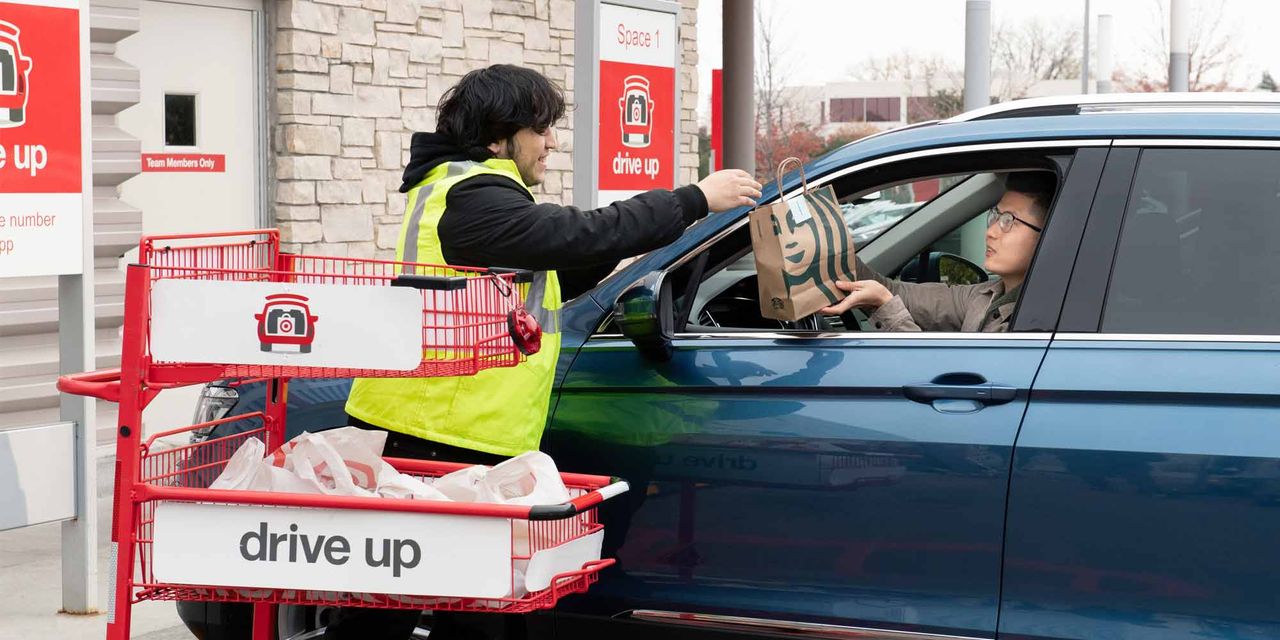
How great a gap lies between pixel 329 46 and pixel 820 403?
596 centimetres

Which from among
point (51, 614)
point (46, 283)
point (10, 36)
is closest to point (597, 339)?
point (10, 36)

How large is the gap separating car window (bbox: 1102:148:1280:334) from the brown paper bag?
26.6 inches

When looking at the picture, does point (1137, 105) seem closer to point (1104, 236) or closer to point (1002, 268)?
point (1104, 236)

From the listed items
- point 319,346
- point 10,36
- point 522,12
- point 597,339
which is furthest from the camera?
point 522,12

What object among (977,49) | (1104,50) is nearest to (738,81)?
(977,49)

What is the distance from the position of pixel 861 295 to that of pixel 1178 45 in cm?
1165

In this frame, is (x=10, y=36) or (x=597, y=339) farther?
(x=10, y=36)

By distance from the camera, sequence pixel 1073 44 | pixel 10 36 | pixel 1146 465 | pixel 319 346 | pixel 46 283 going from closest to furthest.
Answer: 1. pixel 319 346
2. pixel 1146 465
3. pixel 10 36
4. pixel 46 283
5. pixel 1073 44

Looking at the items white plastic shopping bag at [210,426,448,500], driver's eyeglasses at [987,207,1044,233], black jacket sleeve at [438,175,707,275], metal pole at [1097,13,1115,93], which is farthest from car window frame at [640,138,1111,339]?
metal pole at [1097,13,1115,93]

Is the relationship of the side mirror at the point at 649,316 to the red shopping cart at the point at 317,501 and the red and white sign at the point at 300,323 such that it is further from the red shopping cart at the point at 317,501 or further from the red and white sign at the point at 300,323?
the red and white sign at the point at 300,323

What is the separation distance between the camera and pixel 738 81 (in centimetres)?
1415

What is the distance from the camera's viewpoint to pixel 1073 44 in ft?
157

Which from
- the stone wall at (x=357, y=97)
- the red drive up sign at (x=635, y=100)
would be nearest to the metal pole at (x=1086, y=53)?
the stone wall at (x=357, y=97)

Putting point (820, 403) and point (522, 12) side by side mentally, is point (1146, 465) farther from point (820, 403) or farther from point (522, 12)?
point (522, 12)
